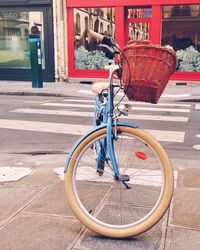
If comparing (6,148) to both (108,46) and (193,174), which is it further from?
(108,46)

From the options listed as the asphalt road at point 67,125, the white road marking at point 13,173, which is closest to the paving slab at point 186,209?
the asphalt road at point 67,125

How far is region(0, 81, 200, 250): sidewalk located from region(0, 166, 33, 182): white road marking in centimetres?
5

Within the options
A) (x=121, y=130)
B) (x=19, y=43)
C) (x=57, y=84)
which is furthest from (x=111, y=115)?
(x=19, y=43)

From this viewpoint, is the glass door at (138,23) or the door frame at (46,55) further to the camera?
the door frame at (46,55)

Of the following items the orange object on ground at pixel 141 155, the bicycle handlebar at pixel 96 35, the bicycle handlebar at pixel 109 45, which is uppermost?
the bicycle handlebar at pixel 96 35

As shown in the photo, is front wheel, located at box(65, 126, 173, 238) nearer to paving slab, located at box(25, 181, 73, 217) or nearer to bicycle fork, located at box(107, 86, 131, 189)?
bicycle fork, located at box(107, 86, 131, 189)

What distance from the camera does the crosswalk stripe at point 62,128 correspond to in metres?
6.55

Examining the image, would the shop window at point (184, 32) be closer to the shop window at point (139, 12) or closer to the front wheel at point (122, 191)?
the shop window at point (139, 12)

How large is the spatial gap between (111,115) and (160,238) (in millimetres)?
1028

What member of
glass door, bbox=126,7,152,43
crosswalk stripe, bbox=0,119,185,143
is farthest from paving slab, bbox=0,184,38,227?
glass door, bbox=126,7,152,43

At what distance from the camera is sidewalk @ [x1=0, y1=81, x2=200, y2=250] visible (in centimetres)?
289

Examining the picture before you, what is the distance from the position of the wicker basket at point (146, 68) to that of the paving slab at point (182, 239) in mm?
1090

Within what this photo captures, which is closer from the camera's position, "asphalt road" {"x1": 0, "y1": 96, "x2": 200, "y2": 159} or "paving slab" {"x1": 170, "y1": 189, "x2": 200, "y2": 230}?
"paving slab" {"x1": 170, "y1": 189, "x2": 200, "y2": 230}

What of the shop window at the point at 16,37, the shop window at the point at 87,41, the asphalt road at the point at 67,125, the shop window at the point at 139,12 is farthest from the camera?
the shop window at the point at 16,37
